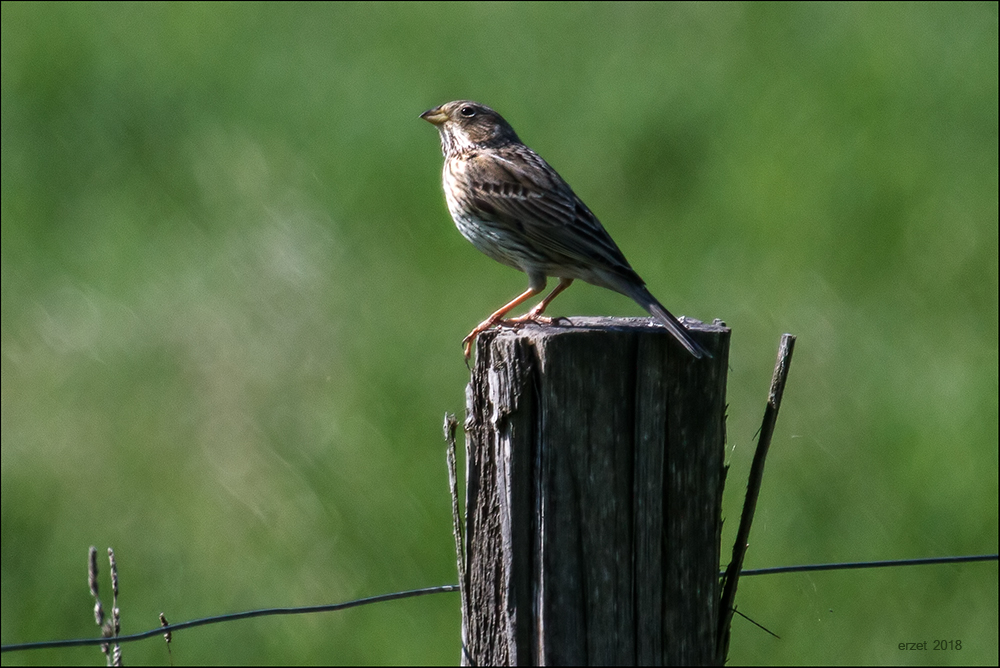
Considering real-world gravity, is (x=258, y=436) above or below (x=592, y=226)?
below

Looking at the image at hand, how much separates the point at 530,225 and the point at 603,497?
2.01 m

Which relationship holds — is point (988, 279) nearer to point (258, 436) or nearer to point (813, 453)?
point (813, 453)

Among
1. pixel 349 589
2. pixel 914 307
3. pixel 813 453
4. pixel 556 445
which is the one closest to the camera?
pixel 556 445

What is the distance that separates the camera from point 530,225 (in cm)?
549

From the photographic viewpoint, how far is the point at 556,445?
3.65 meters

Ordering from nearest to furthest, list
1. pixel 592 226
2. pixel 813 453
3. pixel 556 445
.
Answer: pixel 556 445 → pixel 592 226 → pixel 813 453

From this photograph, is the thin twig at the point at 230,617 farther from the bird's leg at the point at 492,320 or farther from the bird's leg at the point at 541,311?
the bird's leg at the point at 541,311

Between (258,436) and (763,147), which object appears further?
(763,147)

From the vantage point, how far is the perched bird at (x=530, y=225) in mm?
5246

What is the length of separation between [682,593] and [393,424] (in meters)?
4.98

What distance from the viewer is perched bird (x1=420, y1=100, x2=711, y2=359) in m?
5.25

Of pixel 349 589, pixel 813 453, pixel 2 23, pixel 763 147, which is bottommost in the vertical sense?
pixel 349 589

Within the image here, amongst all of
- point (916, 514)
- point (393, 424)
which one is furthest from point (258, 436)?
point (916, 514)

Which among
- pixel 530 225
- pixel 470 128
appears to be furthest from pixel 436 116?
pixel 530 225
